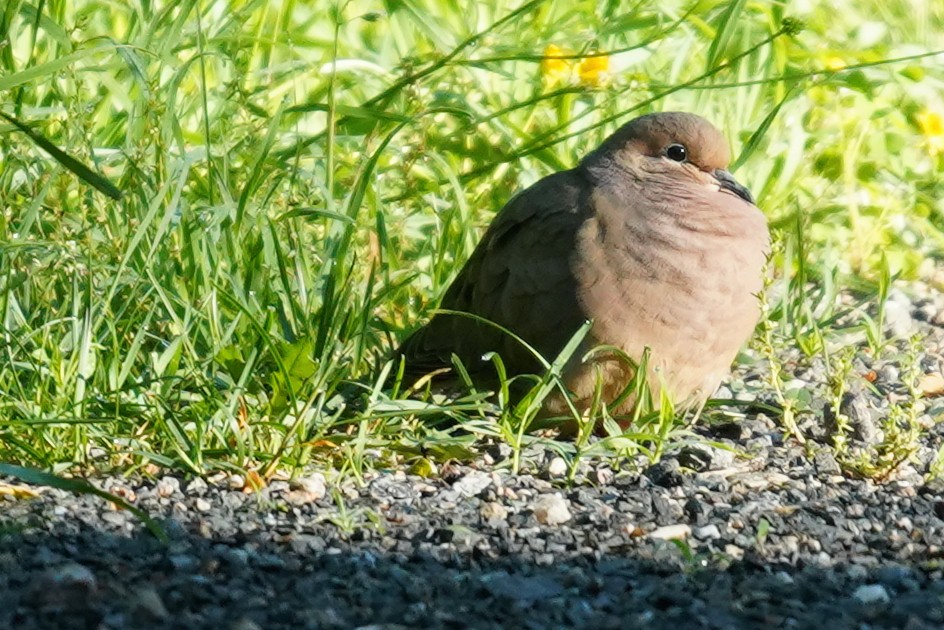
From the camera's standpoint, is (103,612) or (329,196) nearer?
(103,612)

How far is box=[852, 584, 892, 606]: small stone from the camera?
3.06 m

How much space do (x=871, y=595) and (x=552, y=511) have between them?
30.0 inches

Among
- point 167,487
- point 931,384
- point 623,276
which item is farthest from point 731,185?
point 167,487

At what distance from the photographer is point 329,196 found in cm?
413

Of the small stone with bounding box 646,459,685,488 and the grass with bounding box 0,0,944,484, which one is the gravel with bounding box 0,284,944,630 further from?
the grass with bounding box 0,0,944,484

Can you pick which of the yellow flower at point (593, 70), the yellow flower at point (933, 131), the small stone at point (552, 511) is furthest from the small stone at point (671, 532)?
the yellow flower at point (933, 131)

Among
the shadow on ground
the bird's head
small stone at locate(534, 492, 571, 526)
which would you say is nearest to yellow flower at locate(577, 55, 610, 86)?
the bird's head

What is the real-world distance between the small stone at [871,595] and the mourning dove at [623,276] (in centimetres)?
109

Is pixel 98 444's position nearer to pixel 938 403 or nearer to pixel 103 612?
pixel 103 612

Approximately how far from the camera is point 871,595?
3.10 m

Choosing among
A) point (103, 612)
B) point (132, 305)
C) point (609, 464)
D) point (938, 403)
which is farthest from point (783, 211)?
point (103, 612)

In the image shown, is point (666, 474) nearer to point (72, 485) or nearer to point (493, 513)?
point (493, 513)

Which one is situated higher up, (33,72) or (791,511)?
(33,72)

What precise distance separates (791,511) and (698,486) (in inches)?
10.7
